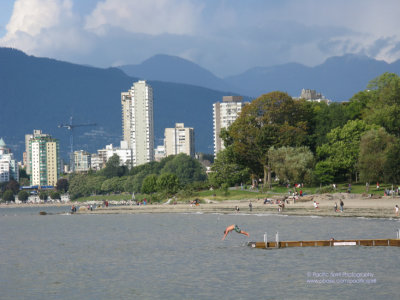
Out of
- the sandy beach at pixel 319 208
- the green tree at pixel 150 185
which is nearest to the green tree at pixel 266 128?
the sandy beach at pixel 319 208

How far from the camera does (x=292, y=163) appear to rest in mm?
110562

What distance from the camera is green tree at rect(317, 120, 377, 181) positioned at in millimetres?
109506

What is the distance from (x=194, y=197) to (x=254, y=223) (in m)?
45.4

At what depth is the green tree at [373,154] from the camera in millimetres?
98750

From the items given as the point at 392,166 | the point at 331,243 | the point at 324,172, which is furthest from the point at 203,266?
the point at 324,172

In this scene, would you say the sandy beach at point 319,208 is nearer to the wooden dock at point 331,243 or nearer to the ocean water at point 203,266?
the ocean water at point 203,266

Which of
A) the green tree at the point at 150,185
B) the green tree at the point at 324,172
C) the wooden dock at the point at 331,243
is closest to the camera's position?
the wooden dock at the point at 331,243

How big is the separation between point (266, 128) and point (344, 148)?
15.5 meters

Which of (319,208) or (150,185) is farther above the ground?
(150,185)

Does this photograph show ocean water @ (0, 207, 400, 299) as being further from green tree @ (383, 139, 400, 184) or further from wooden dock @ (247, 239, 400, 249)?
green tree @ (383, 139, 400, 184)

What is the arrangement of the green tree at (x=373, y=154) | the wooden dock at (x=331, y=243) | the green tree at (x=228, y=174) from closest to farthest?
1. the wooden dock at (x=331, y=243)
2. the green tree at (x=373, y=154)
3. the green tree at (x=228, y=174)

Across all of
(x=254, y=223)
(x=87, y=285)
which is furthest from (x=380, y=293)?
(x=254, y=223)

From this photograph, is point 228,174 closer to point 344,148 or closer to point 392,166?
point 344,148

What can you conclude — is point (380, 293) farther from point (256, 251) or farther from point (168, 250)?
point (168, 250)
